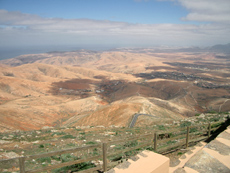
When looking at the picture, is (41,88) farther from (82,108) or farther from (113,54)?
(113,54)

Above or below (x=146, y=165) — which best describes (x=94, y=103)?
below

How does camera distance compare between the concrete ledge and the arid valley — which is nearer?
the concrete ledge

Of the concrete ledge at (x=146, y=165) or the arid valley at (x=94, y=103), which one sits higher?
the concrete ledge at (x=146, y=165)

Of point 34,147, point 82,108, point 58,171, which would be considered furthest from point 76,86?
point 58,171

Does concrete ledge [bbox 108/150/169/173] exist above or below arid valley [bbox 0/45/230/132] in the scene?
above

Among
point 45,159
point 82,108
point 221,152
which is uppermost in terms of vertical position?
point 221,152

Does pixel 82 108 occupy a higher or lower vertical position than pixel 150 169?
lower

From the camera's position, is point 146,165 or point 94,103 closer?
point 146,165

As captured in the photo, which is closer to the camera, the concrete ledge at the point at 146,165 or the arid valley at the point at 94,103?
the concrete ledge at the point at 146,165
